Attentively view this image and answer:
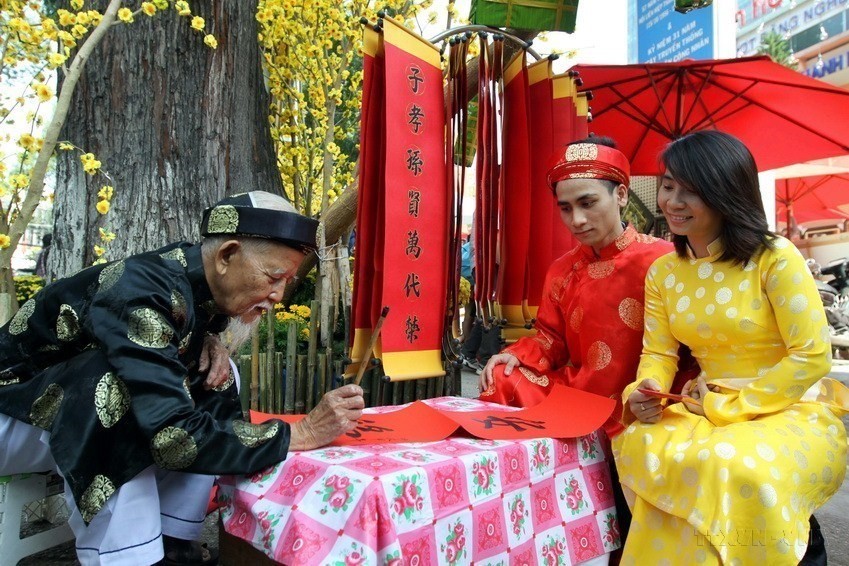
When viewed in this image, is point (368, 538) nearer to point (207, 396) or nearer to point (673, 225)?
point (207, 396)

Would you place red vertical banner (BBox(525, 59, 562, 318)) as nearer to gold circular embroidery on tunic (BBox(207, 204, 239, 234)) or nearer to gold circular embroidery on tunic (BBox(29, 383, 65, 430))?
gold circular embroidery on tunic (BBox(207, 204, 239, 234))

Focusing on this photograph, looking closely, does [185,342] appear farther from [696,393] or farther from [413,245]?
[696,393]

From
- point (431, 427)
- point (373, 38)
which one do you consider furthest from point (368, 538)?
point (373, 38)

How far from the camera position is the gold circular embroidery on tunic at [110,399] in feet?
4.79

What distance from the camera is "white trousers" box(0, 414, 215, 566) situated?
1.45 meters

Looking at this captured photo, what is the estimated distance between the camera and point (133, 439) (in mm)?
→ 1475

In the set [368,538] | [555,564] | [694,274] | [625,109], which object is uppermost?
[625,109]

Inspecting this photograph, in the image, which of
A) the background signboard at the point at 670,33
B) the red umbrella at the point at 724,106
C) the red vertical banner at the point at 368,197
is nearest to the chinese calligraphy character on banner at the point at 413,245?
the red vertical banner at the point at 368,197

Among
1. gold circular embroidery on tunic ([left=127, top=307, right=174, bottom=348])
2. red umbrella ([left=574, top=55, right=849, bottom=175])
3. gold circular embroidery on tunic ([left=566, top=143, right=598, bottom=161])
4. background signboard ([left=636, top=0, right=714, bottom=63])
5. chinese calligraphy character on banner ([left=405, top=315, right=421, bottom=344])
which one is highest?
background signboard ([left=636, top=0, right=714, bottom=63])

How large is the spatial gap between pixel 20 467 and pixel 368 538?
120 centimetres

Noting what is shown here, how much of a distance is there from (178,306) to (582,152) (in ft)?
5.05

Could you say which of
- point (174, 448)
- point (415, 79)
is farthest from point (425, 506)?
point (415, 79)

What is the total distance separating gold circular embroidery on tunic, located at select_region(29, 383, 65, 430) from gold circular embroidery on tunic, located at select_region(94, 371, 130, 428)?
0.18 m

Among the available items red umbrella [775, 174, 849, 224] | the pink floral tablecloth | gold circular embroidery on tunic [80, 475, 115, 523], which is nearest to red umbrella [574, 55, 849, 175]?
the pink floral tablecloth
